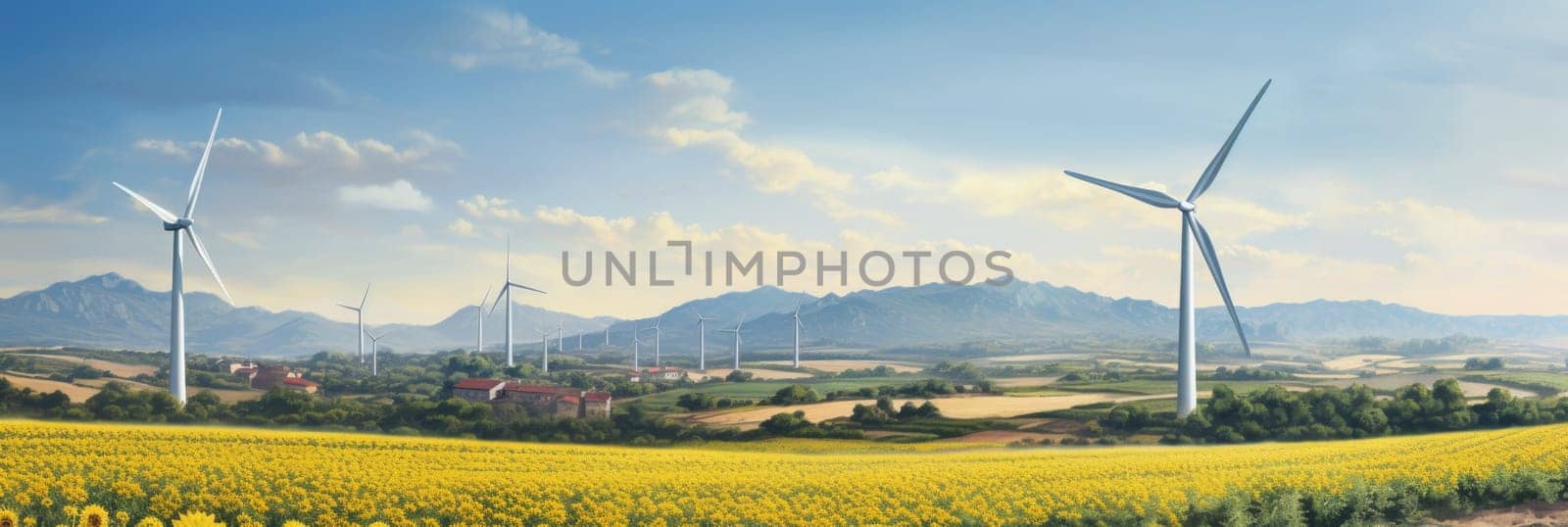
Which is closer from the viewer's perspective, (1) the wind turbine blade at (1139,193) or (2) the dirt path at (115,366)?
(1) the wind turbine blade at (1139,193)

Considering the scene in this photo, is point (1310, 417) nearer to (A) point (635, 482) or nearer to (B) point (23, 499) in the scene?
(A) point (635, 482)

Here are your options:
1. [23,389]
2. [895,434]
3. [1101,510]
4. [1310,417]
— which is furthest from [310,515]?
[1310,417]

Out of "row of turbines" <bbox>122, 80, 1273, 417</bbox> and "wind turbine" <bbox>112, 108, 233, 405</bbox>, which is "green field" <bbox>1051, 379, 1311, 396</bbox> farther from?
"wind turbine" <bbox>112, 108, 233, 405</bbox>

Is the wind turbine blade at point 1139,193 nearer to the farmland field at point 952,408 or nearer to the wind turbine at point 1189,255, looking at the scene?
the wind turbine at point 1189,255

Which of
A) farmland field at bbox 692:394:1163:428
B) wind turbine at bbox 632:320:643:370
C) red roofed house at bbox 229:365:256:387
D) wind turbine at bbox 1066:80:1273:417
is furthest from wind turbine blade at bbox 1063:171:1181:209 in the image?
wind turbine at bbox 632:320:643:370

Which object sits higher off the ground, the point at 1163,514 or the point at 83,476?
the point at 83,476

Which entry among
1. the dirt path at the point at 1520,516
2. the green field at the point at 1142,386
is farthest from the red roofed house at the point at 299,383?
the dirt path at the point at 1520,516

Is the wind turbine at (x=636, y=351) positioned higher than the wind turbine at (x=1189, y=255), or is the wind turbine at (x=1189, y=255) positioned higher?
the wind turbine at (x=1189, y=255)
